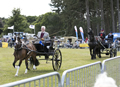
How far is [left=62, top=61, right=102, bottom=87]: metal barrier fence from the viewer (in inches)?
139

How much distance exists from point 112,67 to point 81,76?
1.60 metres

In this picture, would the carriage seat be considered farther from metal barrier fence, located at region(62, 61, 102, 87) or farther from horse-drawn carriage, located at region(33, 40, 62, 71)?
metal barrier fence, located at region(62, 61, 102, 87)

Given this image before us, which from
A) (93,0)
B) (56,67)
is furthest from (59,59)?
(93,0)

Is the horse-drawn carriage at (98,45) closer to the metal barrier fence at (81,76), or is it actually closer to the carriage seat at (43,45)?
the carriage seat at (43,45)

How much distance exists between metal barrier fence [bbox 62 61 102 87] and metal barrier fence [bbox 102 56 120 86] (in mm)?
283

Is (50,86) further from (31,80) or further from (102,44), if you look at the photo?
(102,44)

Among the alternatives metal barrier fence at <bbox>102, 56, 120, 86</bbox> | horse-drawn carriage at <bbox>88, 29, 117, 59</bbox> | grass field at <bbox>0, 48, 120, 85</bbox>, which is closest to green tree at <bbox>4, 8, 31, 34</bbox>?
grass field at <bbox>0, 48, 120, 85</bbox>

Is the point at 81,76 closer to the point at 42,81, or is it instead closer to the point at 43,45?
the point at 42,81

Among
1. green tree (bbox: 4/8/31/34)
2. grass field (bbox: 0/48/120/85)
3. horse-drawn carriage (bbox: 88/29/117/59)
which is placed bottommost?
grass field (bbox: 0/48/120/85)

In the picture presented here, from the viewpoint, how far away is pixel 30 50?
9031mm

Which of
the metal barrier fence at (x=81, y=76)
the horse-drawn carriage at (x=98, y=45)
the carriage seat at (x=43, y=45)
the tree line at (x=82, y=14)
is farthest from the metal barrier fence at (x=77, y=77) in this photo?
the tree line at (x=82, y=14)

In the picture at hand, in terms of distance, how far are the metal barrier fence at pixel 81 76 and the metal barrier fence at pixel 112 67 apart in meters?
0.28

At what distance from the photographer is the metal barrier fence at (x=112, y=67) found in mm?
4910

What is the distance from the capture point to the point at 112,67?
5.34 meters
